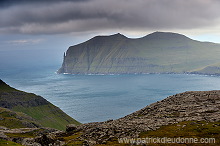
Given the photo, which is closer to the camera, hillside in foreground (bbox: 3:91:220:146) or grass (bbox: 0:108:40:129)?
hillside in foreground (bbox: 3:91:220:146)

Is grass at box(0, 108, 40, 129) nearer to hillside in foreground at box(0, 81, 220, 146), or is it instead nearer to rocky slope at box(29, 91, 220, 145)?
hillside in foreground at box(0, 81, 220, 146)

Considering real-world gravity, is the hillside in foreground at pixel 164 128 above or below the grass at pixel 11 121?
above

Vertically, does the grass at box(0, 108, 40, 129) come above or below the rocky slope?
below

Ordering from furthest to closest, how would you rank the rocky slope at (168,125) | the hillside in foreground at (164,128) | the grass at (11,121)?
the grass at (11,121), the rocky slope at (168,125), the hillside in foreground at (164,128)

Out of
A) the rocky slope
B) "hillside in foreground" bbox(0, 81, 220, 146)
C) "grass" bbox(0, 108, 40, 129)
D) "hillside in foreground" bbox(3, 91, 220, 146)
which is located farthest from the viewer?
"grass" bbox(0, 108, 40, 129)

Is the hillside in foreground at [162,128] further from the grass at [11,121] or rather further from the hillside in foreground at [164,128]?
the grass at [11,121]

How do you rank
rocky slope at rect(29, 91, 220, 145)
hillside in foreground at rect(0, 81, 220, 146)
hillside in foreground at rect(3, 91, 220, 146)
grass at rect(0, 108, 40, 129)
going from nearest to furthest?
hillside in foreground at rect(3, 91, 220, 146), hillside in foreground at rect(0, 81, 220, 146), rocky slope at rect(29, 91, 220, 145), grass at rect(0, 108, 40, 129)

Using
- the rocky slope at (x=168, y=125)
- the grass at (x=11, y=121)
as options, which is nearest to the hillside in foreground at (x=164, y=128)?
the rocky slope at (x=168, y=125)

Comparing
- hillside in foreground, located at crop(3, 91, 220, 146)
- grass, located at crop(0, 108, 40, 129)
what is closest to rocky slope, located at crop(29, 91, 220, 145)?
hillside in foreground, located at crop(3, 91, 220, 146)

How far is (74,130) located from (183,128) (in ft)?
115

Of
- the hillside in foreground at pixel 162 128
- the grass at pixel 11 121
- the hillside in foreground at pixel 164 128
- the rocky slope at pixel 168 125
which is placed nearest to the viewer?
the hillside in foreground at pixel 164 128

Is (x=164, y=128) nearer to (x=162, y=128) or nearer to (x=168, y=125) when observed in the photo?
(x=162, y=128)

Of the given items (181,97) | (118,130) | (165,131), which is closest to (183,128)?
(165,131)

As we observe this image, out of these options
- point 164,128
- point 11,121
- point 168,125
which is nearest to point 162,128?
point 164,128
